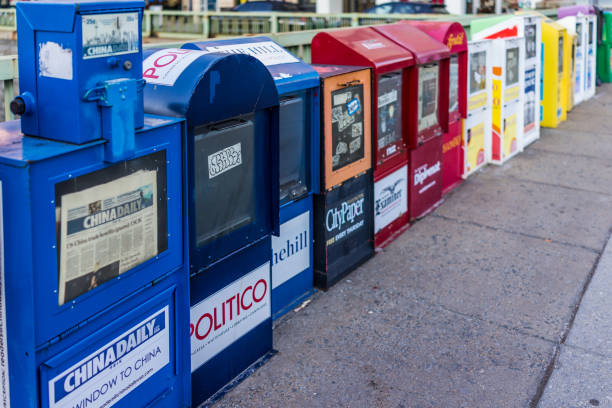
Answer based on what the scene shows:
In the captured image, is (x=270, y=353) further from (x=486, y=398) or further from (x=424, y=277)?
(x=424, y=277)

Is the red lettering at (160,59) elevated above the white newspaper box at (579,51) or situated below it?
below

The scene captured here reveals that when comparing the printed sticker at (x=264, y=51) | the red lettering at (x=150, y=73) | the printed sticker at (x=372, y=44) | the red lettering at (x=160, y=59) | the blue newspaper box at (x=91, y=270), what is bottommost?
the blue newspaper box at (x=91, y=270)

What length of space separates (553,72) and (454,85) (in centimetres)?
399

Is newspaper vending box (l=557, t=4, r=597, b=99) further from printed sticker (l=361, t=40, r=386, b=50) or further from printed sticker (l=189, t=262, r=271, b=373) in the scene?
printed sticker (l=189, t=262, r=271, b=373)

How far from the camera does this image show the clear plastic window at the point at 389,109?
17.9 feet

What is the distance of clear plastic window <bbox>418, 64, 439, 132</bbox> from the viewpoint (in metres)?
6.10

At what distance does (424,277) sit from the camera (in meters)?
5.19

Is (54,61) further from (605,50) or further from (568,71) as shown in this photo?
(605,50)

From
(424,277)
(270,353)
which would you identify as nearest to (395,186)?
(424,277)

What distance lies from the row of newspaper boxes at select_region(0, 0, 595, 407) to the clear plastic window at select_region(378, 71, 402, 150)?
0.02 m

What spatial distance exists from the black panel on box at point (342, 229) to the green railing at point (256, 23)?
203cm

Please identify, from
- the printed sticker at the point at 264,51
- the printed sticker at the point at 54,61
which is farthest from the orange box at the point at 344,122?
the printed sticker at the point at 54,61

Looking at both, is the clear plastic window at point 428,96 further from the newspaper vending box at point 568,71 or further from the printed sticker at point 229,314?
the newspaper vending box at point 568,71

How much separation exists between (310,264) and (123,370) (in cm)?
207
